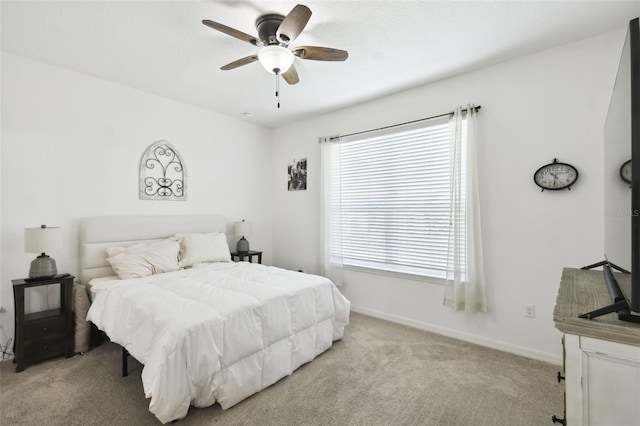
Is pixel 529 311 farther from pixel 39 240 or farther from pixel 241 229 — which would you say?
pixel 39 240

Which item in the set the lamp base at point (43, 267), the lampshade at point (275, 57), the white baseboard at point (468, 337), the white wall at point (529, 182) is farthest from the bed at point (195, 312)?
the lampshade at point (275, 57)

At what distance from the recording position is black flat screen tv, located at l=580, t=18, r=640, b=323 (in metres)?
0.89

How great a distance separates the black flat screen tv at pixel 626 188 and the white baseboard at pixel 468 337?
1.52 meters

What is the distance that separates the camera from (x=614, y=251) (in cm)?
140

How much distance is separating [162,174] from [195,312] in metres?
2.40

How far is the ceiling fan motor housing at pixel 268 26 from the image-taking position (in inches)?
84.5

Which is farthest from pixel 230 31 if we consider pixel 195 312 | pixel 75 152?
pixel 75 152

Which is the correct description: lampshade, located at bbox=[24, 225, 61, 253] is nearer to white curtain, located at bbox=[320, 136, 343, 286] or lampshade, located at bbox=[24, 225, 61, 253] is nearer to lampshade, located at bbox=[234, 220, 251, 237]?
lampshade, located at bbox=[234, 220, 251, 237]

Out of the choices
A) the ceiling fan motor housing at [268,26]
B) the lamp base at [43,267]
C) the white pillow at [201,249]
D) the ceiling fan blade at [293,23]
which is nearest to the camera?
the ceiling fan blade at [293,23]

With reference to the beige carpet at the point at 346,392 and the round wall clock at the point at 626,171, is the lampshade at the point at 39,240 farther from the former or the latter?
the round wall clock at the point at 626,171

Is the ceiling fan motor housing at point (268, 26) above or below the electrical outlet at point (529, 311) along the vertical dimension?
above

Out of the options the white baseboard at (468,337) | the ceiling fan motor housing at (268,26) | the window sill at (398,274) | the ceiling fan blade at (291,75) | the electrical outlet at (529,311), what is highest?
the ceiling fan motor housing at (268,26)

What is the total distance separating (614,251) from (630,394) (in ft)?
2.69

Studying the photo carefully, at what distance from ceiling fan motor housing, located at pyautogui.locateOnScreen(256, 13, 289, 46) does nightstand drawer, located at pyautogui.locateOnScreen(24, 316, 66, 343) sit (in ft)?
9.85
